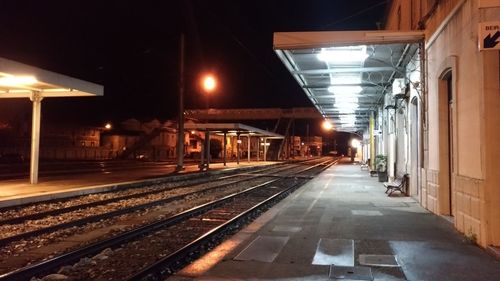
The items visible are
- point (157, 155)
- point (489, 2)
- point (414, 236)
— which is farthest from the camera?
point (157, 155)

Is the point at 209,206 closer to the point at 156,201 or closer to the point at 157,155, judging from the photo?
the point at 156,201

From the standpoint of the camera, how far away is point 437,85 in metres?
11.4

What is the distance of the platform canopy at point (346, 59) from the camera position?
12.7 m

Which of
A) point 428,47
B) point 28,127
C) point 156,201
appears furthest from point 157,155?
point 428,47

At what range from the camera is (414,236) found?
9.16 metres

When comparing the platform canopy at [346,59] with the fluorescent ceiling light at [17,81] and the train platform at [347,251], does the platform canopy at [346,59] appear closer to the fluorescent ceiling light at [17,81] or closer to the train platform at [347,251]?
the train platform at [347,251]

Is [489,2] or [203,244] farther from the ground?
[489,2]

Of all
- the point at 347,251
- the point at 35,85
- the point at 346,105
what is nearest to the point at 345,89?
the point at 346,105

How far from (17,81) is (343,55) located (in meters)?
11.5

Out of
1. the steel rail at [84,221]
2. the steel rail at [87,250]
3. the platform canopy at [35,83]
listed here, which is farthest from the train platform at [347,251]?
the platform canopy at [35,83]

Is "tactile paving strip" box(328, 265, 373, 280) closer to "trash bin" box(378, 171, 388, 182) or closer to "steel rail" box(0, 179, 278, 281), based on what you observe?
"steel rail" box(0, 179, 278, 281)

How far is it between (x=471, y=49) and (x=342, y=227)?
435cm

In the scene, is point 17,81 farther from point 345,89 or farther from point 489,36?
point 489,36

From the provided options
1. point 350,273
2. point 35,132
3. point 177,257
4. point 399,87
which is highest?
point 399,87
